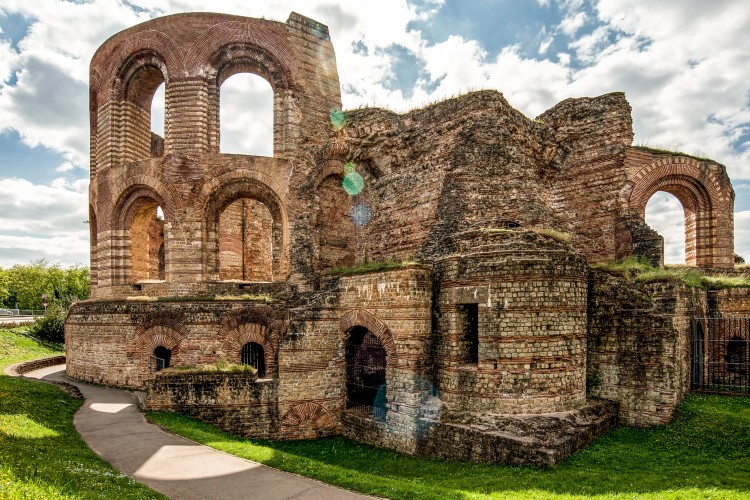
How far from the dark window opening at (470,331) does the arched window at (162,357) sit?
912 centimetres

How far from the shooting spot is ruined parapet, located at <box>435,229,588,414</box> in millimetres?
8352

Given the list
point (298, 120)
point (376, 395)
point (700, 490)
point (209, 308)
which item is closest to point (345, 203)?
point (298, 120)

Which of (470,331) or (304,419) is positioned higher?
(470,331)

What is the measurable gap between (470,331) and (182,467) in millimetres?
5663

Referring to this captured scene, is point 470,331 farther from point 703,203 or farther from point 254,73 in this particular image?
point 254,73

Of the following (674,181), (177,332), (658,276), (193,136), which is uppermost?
(193,136)

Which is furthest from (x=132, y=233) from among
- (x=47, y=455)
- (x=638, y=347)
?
(x=638, y=347)

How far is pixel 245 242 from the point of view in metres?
18.5

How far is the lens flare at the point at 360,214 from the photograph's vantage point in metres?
15.4

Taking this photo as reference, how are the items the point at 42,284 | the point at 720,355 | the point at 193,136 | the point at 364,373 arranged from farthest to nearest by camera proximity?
the point at 42,284 < the point at 193,136 < the point at 364,373 < the point at 720,355

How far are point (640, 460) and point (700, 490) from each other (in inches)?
50.9

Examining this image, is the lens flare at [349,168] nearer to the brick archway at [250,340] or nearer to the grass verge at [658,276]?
the brick archway at [250,340]

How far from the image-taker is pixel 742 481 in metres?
6.41

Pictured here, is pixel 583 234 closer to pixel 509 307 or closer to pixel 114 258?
pixel 509 307
